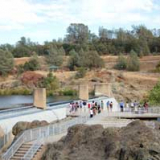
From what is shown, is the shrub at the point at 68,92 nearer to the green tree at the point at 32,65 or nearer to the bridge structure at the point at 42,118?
the green tree at the point at 32,65

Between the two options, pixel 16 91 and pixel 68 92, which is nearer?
pixel 68 92

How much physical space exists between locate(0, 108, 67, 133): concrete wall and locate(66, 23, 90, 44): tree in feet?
483

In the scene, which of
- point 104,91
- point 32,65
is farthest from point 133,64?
point 104,91

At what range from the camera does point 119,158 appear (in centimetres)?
1855

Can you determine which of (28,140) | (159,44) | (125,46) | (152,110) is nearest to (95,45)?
(125,46)

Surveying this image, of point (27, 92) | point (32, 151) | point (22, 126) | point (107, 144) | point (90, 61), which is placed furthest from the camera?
point (90, 61)

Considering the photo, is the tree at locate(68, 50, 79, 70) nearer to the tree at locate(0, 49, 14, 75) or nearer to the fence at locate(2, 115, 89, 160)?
the tree at locate(0, 49, 14, 75)

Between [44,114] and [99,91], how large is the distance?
18.1 m

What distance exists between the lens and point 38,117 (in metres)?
29.3

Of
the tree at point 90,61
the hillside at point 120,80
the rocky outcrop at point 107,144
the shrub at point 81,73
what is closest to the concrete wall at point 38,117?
the rocky outcrop at point 107,144

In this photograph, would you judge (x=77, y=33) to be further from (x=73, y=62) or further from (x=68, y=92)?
(x=68, y=92)

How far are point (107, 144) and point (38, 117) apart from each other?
10.7 m

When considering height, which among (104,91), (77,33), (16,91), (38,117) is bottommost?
(16,91)

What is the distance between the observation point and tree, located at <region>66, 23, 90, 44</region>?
182 metres
